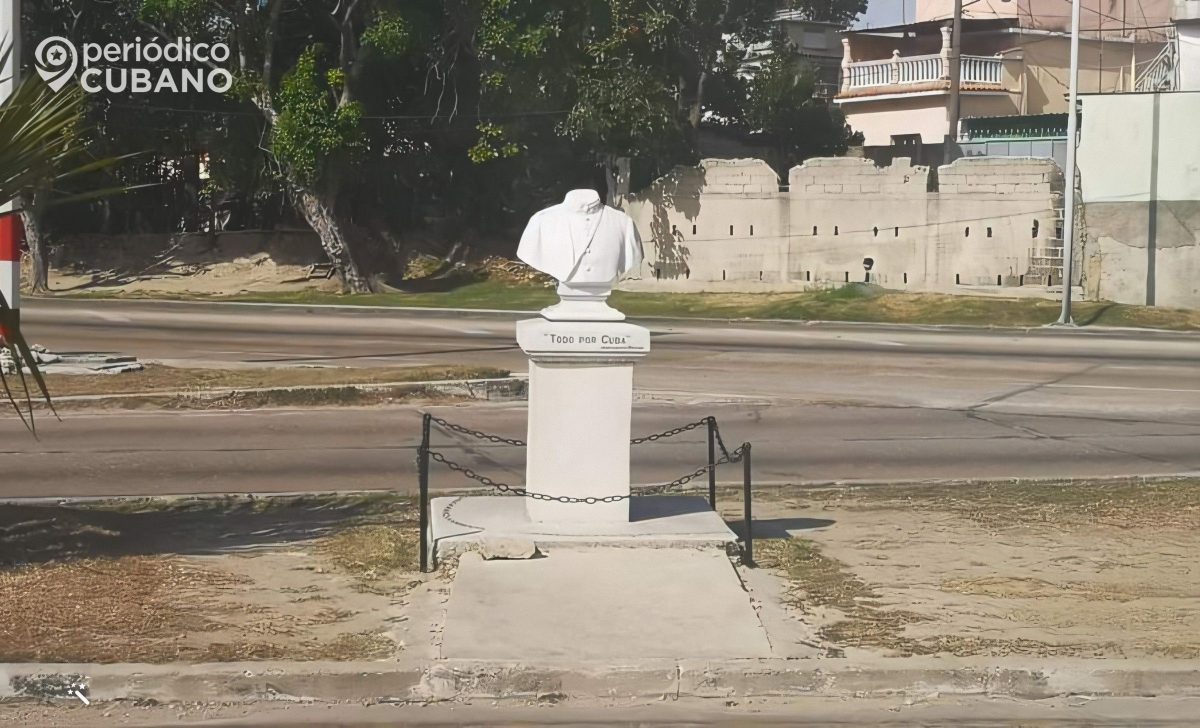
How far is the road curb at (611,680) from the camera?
6.81 meters

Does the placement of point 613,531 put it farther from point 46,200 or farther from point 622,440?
point 46,200

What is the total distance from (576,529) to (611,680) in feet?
8.01

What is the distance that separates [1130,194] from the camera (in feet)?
116

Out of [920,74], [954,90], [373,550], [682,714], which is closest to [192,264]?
[954,90]

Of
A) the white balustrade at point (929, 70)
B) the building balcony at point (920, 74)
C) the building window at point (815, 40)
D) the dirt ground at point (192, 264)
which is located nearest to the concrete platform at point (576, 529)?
the dirt ground at point (192, 264)

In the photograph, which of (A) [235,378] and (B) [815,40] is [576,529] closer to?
(A) [235,378]

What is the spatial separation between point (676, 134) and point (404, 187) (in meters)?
9.63

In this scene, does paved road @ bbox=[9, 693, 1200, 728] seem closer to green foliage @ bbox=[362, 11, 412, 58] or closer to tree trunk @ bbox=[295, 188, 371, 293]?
green foliage @ bbox=[362, 11, 412, 58]

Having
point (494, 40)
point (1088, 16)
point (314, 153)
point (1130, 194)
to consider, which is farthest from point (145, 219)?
point (1088, 16)

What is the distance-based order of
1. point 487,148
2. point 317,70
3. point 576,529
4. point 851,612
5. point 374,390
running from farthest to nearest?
point 487,148, point 317,70, point 374,390, point 576,529, point 851,612

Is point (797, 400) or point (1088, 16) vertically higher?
point (1088, 16)

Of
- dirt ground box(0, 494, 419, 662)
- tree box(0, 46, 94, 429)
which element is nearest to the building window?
dirt ground box(0, 494, 419, 662)

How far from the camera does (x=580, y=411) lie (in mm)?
9336

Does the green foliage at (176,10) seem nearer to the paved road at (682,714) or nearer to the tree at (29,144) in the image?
the tree at (29,144)
